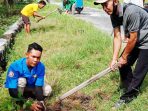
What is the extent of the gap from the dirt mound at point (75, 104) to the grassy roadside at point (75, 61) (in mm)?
48

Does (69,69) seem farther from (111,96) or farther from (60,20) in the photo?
(60,20)

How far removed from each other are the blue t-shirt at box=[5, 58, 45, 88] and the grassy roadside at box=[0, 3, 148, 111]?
0.26 meters

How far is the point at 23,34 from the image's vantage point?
11688mm

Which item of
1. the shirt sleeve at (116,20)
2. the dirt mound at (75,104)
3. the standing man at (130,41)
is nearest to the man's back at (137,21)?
the standing man at (130,41)

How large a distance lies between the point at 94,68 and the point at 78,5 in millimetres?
14944

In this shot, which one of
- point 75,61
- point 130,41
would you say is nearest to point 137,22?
point 130,41

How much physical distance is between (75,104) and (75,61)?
7.33ft

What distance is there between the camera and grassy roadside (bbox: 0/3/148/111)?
228 inches

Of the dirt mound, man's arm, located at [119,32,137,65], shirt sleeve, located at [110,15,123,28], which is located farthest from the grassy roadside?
shirt sleeve, located at [110,15,123,28]

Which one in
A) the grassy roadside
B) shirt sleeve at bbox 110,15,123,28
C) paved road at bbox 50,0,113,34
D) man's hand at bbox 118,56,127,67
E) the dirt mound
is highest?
shirt sleeve at bbox 110,15,123,28

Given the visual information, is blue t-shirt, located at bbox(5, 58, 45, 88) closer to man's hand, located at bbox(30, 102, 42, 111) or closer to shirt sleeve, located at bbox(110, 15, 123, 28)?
man's hand, located at bbox(30, 102, 42, 111)

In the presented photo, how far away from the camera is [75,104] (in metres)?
5.63

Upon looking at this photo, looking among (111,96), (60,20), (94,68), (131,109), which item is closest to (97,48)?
(94,68)

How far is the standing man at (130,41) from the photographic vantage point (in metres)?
4.94
